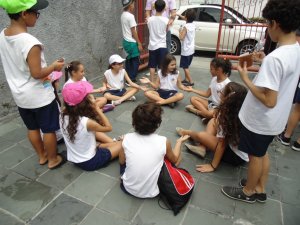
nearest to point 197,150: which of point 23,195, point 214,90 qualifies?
point 214,90

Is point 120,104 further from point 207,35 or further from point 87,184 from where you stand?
point 207,35

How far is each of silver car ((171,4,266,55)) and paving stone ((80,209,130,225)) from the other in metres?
6.02

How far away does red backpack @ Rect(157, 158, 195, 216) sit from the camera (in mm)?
2186

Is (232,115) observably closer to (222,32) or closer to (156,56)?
(156,56)

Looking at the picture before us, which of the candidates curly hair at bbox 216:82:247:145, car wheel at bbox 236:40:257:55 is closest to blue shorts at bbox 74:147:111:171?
curly hair at bbox 216:82:247:145

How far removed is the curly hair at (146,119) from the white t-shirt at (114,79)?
235 centimetres

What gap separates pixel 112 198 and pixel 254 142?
1.34 meters

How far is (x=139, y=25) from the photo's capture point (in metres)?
5.90

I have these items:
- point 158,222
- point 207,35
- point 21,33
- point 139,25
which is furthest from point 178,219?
point 207,35

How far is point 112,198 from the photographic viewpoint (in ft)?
7.70

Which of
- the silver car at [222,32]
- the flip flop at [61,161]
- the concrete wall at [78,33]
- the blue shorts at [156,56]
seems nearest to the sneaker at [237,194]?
the flip flop at [61,161]

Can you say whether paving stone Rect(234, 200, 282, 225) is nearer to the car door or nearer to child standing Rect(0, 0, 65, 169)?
child standing Rect(0, 0, 65, 169)

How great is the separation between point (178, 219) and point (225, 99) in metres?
1.21

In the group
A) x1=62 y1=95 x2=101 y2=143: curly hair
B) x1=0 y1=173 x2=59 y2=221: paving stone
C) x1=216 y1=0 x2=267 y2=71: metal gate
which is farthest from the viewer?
x1=216 y1=0 x2=267 y2=71: metal gate
